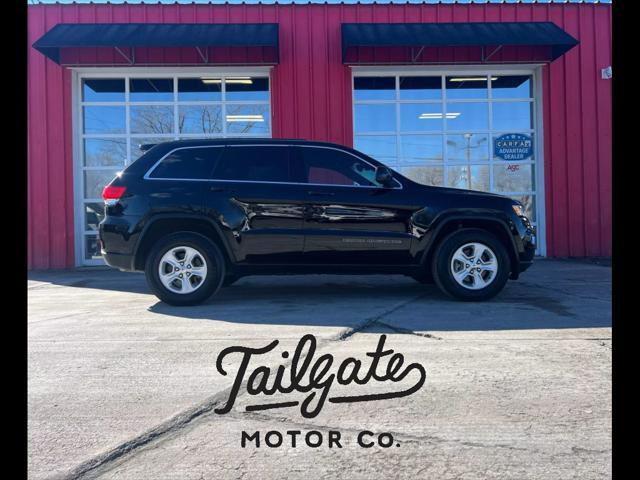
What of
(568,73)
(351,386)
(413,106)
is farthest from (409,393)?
(568,73)

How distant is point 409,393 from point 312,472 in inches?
40.0

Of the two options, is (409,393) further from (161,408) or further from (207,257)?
(207,257)

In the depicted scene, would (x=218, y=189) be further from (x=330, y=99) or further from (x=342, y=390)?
(x=330, y=99)

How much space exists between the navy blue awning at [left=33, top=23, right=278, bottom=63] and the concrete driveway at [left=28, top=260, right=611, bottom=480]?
19.2ft

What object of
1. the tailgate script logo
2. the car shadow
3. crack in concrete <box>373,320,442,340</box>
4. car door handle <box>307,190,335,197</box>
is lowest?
the tailgate script logo

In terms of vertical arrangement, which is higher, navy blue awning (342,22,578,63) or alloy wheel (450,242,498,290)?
navy blue awning (342,22,578,63)

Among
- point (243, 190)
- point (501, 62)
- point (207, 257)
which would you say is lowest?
point (207, 257)

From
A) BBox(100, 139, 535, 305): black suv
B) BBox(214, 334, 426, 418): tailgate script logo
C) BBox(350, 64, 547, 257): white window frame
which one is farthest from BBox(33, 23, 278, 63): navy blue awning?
BBox(214, 334, 426, 418): tailgate script logo

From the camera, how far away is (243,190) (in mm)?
5777

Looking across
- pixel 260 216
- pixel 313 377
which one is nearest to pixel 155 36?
pixel 260 216

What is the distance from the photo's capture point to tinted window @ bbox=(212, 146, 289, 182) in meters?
5.91

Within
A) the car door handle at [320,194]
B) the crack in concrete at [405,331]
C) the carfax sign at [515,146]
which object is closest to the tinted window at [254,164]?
the car door handle at [320,194]

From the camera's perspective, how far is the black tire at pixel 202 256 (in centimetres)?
570

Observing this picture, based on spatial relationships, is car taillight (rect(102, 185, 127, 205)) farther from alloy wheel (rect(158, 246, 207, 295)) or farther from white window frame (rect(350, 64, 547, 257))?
white window frame (rect(350, 64, 547, 257))
